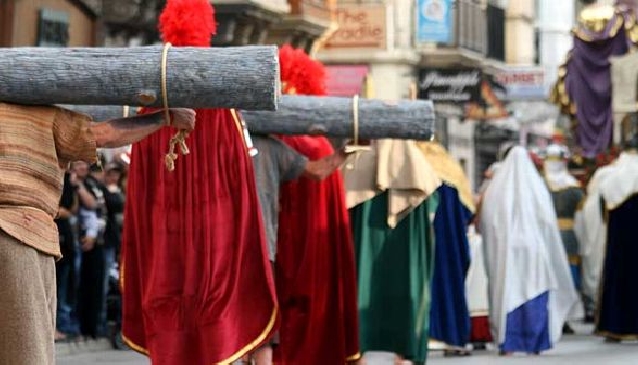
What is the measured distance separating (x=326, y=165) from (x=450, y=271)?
4.14m

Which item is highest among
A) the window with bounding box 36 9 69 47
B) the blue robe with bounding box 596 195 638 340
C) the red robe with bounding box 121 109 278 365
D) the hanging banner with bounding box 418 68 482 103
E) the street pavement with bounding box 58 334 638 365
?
the window with bounding box 36 9 69 47

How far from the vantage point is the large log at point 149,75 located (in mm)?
7793

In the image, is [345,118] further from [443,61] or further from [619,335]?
[443,61]

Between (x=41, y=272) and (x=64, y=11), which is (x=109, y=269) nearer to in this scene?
(x=64, y=11)

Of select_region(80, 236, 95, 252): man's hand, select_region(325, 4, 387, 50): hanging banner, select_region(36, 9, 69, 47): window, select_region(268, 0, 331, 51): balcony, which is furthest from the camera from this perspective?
select_region(325, 4, 387, 50): hanging banner

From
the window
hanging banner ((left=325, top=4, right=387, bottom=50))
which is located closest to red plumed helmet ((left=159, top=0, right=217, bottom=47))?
the window

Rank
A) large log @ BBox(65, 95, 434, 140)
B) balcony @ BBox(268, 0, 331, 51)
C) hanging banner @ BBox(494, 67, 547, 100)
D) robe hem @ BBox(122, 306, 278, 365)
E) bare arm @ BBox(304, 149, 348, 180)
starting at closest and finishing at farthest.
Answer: robe hem @ BBox(122, 306, 278, 365), large log @ BBox(65, 95, 434, 140), bare arm @ BBox(304, 149, 348, 180), balcony @ BBox(268, 0, 331, 51), hanging banner @ BBox(494, 67, 547, 100)

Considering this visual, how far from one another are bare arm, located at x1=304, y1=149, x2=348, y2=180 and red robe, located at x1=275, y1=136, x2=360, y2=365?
70 cm

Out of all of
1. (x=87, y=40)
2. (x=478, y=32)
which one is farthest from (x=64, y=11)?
(x=478, y=32)

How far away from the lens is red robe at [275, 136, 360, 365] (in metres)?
11.9

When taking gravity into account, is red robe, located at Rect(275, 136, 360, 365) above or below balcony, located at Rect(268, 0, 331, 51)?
below

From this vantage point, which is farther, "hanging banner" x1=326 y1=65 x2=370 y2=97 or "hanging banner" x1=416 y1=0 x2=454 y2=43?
"hanging banner" x1=416 y1=0 x2=454 y2=43

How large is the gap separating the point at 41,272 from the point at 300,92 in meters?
4.77

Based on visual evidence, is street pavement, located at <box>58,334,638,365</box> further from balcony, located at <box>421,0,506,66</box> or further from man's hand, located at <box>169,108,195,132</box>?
balcony, located at <box>421,0,506,66</box>
